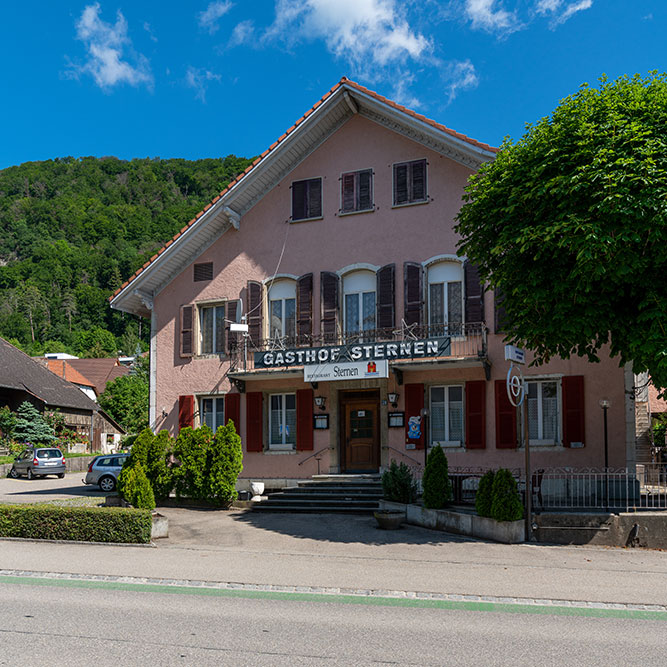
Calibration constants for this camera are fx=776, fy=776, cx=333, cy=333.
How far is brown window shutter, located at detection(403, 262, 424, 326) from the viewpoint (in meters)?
20.5

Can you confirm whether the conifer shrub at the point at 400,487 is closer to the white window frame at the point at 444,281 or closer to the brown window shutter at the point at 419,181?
the white window frame at the point at 444,281

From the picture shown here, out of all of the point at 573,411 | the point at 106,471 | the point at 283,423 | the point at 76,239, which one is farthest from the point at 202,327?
the point at 76,239

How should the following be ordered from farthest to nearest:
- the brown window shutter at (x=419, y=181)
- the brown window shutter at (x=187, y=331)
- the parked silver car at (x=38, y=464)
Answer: the parked silver car at (x=38, y=464), the brown window shutter at (x=187, y=331), the brown window shutter at (x=419, y=181)

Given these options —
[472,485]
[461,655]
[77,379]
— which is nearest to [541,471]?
[472,485]

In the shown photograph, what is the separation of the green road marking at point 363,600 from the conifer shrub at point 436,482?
6260 mm

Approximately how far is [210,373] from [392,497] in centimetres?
779

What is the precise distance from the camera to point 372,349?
20125 mm

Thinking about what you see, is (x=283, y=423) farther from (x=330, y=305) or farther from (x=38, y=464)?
(x=38, y=464)

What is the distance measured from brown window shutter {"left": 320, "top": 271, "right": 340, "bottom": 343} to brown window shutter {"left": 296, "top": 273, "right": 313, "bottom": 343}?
41cm

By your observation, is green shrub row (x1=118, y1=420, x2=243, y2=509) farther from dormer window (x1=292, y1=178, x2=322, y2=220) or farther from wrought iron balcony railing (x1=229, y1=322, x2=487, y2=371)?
dormer window (x1=292, y1=178, x2=322, y2=220)

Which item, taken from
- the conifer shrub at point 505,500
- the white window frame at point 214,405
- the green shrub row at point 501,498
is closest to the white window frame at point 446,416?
the green shrub row at point 501,498

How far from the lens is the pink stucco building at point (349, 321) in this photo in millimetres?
19453

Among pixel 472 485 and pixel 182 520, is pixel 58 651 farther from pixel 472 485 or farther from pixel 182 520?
pixel 472 485

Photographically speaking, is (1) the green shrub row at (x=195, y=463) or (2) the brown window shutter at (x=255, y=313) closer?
(1) the green shrub row at (x=195, y=463)
